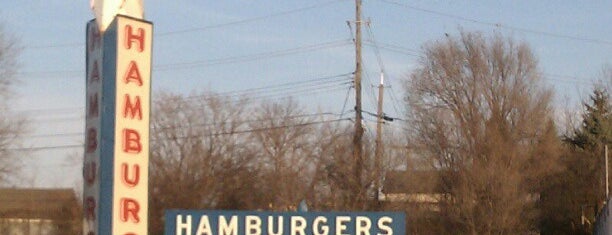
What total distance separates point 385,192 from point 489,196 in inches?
194

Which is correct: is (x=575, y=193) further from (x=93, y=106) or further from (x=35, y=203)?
(x=93, y=106)

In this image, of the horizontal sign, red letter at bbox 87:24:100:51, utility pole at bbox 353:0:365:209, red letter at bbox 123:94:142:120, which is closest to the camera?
red letter at bbox 123:94:142:120

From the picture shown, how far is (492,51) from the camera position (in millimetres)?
46094

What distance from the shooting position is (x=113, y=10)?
371 inches

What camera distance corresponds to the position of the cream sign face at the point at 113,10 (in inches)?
369

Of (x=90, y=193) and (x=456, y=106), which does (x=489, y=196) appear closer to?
(x=456, y=106)

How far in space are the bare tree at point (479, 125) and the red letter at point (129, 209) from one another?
113 feet

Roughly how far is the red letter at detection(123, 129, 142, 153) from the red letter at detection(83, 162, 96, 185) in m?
0.36

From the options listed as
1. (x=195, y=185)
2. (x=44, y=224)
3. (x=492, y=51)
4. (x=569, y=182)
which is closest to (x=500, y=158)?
(x=492, y=51)

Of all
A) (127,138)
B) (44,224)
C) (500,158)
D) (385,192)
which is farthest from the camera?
(44,224)

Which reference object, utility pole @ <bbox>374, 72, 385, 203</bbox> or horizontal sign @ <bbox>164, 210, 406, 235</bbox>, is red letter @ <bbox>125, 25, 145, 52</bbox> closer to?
horizontal sign @ <bbox>164, 210, 406, 235</bbox>

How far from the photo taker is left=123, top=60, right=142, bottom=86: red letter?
9211mm

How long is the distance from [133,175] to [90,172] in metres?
0.45

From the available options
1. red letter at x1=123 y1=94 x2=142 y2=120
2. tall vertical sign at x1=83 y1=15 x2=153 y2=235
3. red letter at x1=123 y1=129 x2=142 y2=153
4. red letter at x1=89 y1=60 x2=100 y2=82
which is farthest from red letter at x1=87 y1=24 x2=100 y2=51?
red letter at x1=123 y1=129 x2=142 y2=153
